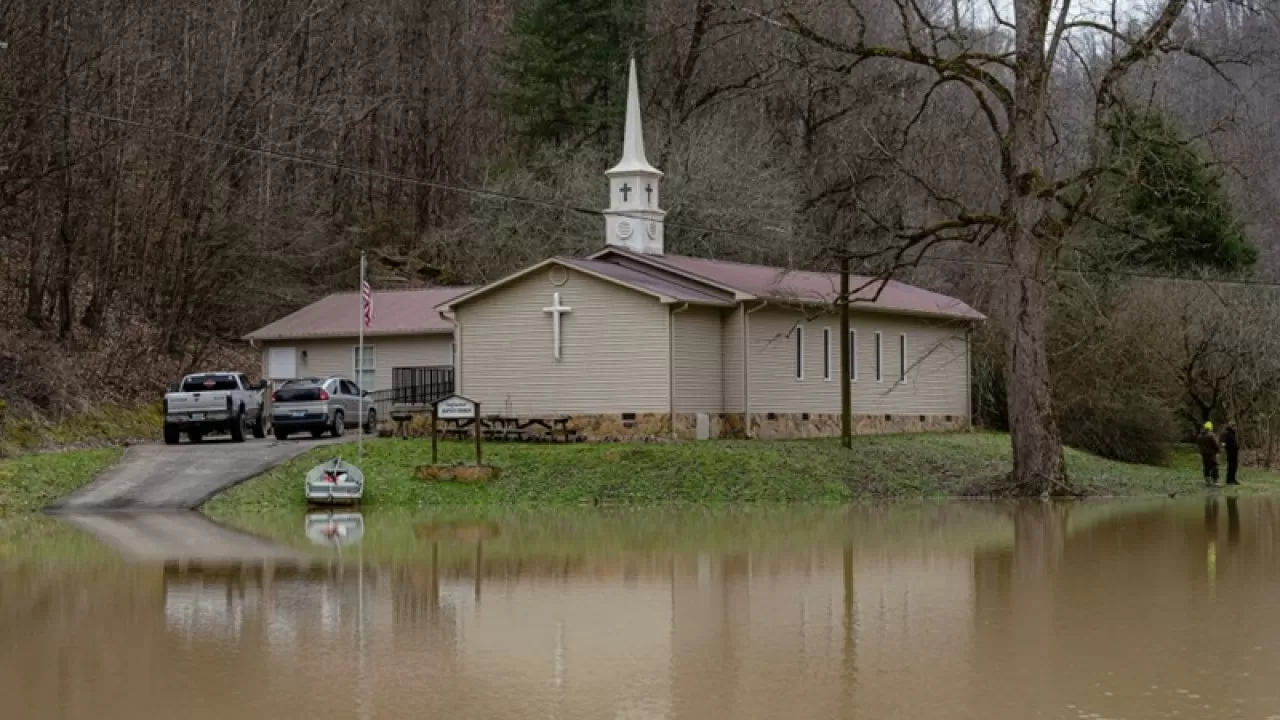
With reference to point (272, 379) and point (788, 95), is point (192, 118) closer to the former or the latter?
point (272, 379)

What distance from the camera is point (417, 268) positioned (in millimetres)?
65188

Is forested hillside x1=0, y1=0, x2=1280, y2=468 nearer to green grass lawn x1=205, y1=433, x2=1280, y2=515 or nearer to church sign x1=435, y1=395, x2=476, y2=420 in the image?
green grass lawn x1=205, y1=433, x2=1280, y2=515

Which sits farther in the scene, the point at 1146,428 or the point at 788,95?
the point at 788,95

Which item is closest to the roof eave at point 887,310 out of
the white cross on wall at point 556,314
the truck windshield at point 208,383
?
the white cross on wall at point 556,314

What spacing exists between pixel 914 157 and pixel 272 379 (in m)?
24.0

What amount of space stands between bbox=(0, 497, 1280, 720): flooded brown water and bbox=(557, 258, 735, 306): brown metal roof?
40.7 ft


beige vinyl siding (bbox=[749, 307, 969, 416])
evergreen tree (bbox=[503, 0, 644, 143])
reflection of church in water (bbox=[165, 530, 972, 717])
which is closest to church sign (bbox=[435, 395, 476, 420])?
beige vinyl siding (bbox=[749, 307, 969, 416])


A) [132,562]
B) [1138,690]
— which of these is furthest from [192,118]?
[1138,690]

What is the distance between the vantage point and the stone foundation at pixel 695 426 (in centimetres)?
4188

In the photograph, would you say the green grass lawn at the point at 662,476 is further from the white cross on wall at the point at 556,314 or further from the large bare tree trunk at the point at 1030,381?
the white cross on wall at the point at 556,314

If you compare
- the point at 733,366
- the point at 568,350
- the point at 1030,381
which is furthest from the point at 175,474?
the point at 1030,381

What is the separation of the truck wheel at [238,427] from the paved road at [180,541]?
30.0 ft

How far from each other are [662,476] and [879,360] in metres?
13.9

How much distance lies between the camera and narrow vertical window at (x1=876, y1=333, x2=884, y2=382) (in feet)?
162
